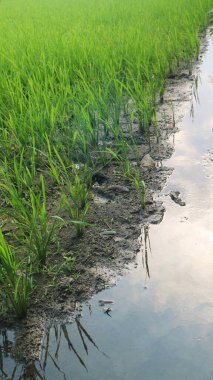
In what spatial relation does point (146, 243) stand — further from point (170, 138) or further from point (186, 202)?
point (170, 138)

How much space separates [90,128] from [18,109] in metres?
0.60

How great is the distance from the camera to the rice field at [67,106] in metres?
2.00

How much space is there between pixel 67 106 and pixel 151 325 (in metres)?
2.09

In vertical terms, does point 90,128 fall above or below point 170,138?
above

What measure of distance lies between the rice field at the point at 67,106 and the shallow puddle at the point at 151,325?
214 mm

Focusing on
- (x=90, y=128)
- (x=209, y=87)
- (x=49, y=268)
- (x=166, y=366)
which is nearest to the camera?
(x=166, y=366)

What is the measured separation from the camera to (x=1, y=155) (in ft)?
9.34

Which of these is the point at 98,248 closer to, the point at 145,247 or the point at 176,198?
the point at 145,247

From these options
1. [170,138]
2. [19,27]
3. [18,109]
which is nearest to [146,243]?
[170,138]

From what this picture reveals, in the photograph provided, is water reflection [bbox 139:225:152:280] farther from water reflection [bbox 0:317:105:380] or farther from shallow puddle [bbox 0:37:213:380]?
water reflection [bbox 0:317:105:380]

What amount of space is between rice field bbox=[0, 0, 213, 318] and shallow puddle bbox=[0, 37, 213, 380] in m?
0.21

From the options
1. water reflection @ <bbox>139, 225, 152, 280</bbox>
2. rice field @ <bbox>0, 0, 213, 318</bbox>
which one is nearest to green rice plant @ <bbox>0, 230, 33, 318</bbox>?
rice field @ <bbox>0, 0, 213, 318</bbox>

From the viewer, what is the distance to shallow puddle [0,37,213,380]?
142 centimetres

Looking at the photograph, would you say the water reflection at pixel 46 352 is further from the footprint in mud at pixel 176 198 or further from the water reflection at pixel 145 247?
the footprint in mud at pixel 176 198
